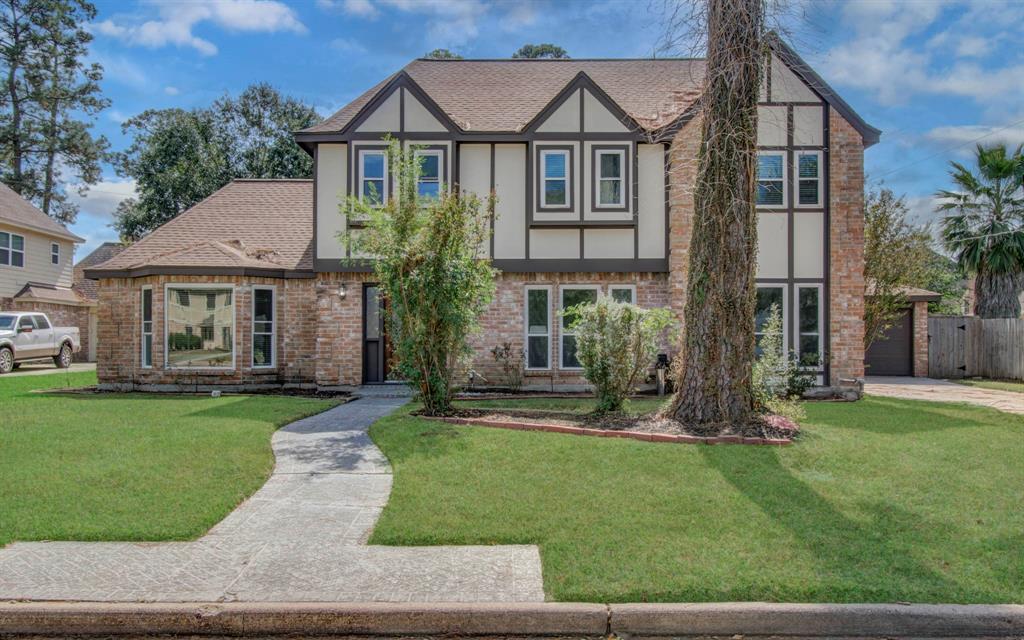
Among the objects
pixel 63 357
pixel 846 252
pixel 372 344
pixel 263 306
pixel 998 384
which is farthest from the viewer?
pixel 63 357

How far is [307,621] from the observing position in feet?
13.1

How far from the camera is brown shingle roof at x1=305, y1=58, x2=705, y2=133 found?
599 inches

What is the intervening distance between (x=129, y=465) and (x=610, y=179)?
11.0 meters

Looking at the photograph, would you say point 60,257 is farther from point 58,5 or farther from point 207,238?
point 207,238

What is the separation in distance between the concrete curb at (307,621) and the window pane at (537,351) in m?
11.1

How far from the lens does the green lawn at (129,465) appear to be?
5.44m

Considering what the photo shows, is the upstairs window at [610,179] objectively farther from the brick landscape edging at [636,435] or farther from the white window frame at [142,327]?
the white window frame at [142,327]

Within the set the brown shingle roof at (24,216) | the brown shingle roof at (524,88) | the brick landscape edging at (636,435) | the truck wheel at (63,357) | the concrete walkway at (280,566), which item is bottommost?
the concrete walkway at (280,566)

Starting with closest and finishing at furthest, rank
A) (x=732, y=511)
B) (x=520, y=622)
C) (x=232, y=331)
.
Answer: (x=520, y=622) < (x=732, y=511) < (x=232, y=331)

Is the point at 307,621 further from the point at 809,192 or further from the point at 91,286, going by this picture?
the point at 91,286

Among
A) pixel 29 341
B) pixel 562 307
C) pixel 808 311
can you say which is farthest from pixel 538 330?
pixel 29 341

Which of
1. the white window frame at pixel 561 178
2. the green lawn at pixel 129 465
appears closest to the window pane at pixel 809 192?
the white window frame at pixel 561 178

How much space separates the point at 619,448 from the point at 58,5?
38.7 metres

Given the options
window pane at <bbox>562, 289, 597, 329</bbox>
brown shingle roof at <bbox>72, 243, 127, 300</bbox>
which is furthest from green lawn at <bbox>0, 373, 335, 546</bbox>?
brown shingle roof at <bbox>72, 243, 127, 300</bbox>
